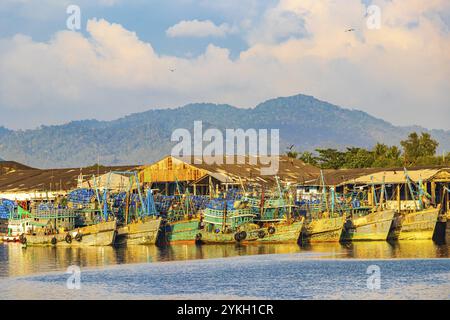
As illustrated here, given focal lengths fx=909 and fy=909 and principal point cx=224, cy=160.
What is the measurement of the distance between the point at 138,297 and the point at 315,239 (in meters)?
30.3

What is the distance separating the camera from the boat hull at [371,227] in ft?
231

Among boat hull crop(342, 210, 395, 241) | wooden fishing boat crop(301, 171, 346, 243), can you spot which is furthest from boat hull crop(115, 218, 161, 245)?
boat hull crop(342, 210, 395, 241)

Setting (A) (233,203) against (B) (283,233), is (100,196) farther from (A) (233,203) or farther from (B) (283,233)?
(B) (283,233)

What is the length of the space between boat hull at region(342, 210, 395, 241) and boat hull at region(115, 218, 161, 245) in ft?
49.2

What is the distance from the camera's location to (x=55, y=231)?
74250 millimetres

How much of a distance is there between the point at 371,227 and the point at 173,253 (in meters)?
16.6

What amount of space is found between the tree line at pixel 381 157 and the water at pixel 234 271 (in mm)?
52911

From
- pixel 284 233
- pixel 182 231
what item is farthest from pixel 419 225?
pixel 182 231

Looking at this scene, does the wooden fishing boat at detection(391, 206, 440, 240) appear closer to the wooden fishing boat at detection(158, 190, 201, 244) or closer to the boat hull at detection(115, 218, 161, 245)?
the wooden fishing boat at detection(158, 190, 201, 244)

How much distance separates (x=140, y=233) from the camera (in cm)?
7150

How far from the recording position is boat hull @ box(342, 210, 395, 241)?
70.4m

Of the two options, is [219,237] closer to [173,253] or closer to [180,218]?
[173,253]
